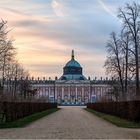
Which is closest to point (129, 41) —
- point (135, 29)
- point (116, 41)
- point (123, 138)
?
point (135, 29)

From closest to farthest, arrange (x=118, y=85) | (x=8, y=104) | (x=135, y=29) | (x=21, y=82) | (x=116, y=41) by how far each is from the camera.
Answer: (x=8, y=104) → (x=135, y=29) → (x=116, y=41) → (x=118, y=85) → (x=21, y=82)

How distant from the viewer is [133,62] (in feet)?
160

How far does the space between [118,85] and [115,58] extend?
1030 centimetres

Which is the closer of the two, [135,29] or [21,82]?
[135,29]

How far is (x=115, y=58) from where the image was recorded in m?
62.2

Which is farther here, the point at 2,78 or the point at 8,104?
the point at 2,78

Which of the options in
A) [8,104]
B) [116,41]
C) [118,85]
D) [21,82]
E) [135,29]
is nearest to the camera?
[8,104]

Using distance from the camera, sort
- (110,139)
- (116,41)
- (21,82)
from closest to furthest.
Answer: (110,139) < (116,41) < (21,82)

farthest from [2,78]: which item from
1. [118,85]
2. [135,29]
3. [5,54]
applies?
[135,29]

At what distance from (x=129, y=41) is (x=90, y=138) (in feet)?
97.9

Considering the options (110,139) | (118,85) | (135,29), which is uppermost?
(135,29)

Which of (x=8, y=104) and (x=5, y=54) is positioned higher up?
(x=5, y=54)

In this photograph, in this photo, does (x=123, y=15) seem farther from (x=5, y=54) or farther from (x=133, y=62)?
(x=5, y=54)

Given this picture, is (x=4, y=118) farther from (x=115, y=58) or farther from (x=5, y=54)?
(x=115, y=58)
